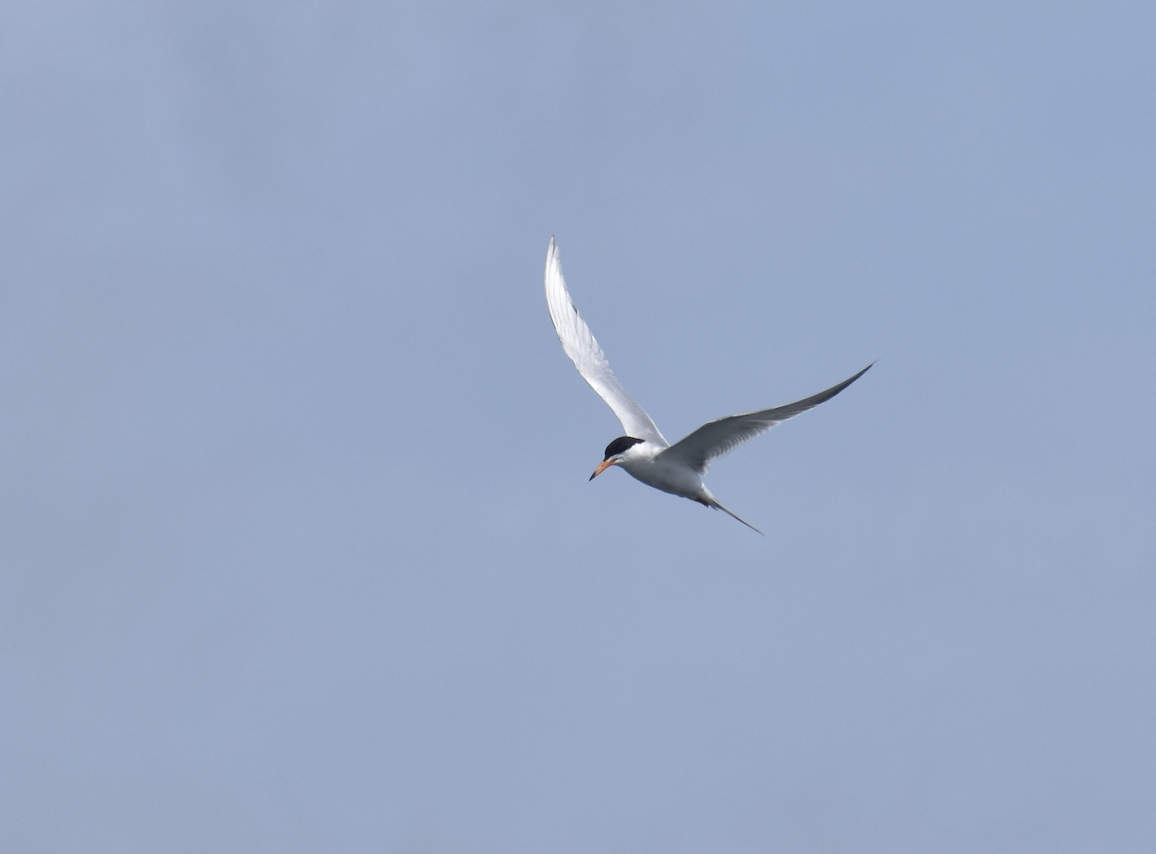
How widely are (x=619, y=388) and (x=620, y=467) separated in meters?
3.34

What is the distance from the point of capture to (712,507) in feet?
73.4

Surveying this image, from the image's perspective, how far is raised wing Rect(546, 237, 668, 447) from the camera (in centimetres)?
2570

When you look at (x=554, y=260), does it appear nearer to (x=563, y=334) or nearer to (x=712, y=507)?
(x=563, y=334)

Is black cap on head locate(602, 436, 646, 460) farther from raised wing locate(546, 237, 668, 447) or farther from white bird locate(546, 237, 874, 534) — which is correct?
raised wing locate(546, 237, 668, 447)

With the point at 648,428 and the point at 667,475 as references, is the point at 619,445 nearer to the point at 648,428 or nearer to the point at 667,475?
the point at 667,475

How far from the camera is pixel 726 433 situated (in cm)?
2105

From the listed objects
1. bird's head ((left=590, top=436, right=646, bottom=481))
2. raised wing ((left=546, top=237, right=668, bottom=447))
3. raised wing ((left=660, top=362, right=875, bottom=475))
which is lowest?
raised wing ((left=660, top=362, right=875, bottom=475))

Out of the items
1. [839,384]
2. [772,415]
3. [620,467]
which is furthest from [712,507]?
[839,384]

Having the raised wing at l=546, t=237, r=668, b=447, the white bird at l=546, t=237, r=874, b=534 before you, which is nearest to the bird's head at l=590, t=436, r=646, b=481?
the white bird at l=546, t=237, r=874, b=534

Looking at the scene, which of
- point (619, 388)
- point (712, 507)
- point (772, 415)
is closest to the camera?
point (772, 415)

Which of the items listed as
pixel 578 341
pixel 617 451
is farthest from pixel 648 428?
pixel 578 341

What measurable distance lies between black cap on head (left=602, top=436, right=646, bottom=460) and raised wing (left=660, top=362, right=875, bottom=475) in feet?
2.91

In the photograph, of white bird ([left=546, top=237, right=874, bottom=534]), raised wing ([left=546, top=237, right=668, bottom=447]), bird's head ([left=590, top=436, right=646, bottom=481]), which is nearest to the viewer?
white bird ([left=546, top=237, right=874, bottom=534])

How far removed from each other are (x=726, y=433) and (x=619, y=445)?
6.65 ft
